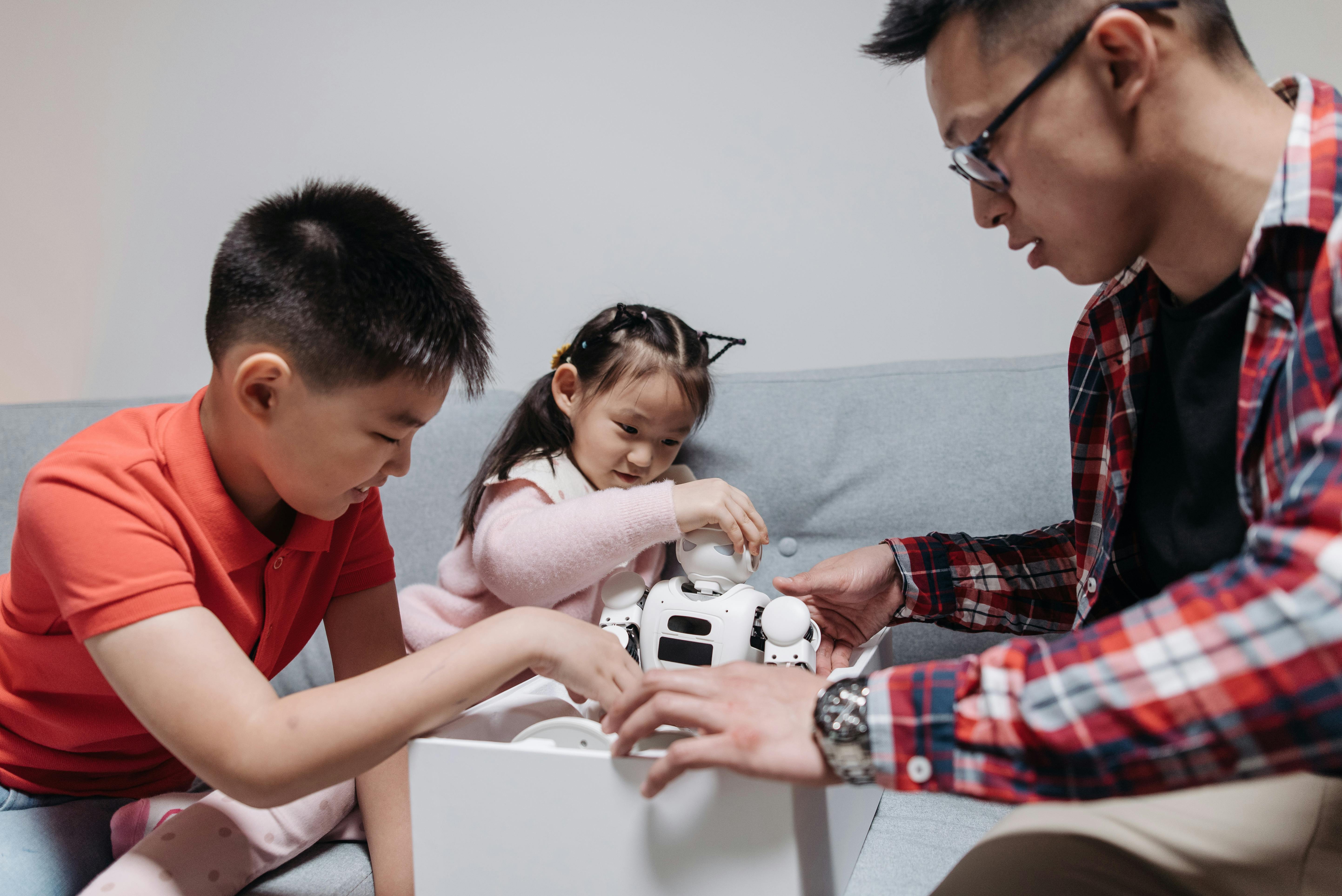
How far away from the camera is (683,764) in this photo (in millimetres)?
616

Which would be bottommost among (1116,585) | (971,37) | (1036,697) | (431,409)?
(1116,585)

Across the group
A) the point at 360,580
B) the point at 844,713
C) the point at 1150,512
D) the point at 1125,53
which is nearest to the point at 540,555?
the point at 360,580

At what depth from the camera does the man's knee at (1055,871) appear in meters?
0.67

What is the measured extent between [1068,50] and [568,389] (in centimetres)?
84

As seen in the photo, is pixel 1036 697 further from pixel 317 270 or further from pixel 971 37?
pixel 317 270

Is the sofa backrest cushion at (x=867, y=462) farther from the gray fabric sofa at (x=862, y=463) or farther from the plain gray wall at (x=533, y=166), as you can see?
the plain gray wall at (x=533, y=166)

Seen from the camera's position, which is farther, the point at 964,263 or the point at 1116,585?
the point at 964,263

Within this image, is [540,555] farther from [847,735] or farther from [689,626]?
[847,735]

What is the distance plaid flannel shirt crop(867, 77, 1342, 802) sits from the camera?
19.5 inches

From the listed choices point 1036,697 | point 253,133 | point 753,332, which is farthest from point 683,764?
point 253,133

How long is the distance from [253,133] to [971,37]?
167 cm

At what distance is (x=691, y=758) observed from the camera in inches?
24.0

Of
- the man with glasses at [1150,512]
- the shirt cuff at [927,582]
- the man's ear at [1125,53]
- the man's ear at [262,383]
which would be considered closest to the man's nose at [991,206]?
the man with glasses at [1150,512]

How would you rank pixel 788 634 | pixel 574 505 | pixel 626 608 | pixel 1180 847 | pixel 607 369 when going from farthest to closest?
pixel 607 369
pixel 574 505
pixel 626 608
pixel 788 634
pixel 1180 847
